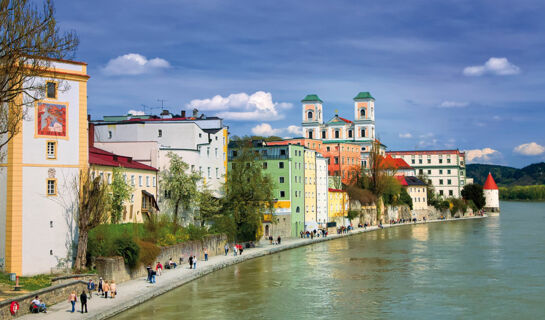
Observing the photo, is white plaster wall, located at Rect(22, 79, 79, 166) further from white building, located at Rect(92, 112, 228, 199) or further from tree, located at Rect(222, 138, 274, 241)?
tree, located at Rect(222, 138, 274, 241)

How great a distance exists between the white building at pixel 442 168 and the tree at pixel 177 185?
4769 inches

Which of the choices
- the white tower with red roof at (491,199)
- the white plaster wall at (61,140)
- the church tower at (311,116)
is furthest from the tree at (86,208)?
the white tower with red roof at (491,199)

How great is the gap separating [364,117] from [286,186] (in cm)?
8538

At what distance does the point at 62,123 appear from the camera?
1517 inches

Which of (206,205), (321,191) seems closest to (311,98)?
(321,191)

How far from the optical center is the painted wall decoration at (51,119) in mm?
37719

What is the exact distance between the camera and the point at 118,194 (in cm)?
4606

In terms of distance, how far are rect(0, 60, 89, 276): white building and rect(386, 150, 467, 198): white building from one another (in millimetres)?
139792

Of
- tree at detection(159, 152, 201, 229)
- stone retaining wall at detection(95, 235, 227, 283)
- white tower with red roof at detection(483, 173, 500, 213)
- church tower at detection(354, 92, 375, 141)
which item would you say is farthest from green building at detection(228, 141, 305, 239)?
white tower with red roof at detection(483, 173, 500, 213)

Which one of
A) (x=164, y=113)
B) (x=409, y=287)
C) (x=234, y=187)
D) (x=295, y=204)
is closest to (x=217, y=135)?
(x=234, y=187)

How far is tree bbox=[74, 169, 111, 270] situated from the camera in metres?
38.1

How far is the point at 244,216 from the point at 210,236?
820 cm

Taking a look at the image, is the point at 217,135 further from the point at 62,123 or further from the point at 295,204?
the point at 62,123

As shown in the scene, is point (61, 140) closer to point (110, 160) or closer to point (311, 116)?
point (110, 160)
